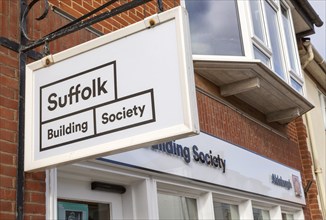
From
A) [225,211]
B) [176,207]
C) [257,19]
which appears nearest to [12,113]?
[176,207]

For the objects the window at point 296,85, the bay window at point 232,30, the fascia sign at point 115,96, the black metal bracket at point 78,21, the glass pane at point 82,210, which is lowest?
the glass pane at point 82,210

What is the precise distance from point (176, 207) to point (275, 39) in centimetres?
395

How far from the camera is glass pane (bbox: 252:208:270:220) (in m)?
6.99

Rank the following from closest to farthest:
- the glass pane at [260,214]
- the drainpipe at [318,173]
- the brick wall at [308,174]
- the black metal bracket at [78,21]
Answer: the black metal bracket at [78,21], the glass pane at [260,214], the brick wall at [308,174], the drainpipe at [318,173]

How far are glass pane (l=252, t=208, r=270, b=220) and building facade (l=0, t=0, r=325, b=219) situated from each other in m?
0.02

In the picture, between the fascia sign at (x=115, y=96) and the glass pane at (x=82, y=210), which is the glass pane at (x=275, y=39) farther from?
A: the fascia sign at (x=115, y=96)

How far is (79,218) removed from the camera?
3973mm

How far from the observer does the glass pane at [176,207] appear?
4.96 m

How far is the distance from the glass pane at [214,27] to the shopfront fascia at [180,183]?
1308mm

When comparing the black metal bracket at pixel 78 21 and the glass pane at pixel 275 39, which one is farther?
the glass pane at pixel 275 39

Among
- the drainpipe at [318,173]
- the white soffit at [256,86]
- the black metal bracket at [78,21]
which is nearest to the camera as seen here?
the black metal bracket at [78,21]

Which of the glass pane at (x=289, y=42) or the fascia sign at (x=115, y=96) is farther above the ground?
the glass pane at (x=289, y=42)

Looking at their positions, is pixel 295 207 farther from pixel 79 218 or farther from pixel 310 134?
pixel 79 218

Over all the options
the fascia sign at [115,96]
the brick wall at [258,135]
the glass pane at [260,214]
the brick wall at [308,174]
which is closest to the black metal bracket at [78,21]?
the fascia sign at [115,96]
